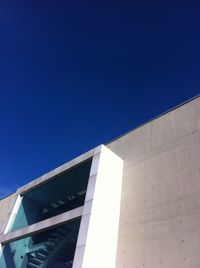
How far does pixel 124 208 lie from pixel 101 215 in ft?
3.26

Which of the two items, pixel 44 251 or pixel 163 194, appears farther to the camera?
pixel 44 251

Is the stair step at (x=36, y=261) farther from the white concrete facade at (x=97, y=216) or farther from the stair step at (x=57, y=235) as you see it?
the stair step at (x=57, y=235)

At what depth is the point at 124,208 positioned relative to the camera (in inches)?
353

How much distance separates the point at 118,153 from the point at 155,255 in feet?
16.5

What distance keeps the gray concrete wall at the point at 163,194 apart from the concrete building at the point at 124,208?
0.03 metres

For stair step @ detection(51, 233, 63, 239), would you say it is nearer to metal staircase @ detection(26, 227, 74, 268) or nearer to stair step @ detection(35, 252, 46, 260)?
metal staircase @ detection(26, 227, 74, 268)

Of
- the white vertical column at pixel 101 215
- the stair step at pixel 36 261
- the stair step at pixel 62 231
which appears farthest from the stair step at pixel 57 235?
the white vertical column at pixel 101 215

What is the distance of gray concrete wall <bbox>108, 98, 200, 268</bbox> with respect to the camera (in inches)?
265

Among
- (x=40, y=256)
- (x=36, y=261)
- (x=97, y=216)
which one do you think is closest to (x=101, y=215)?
(x=97, y=216)

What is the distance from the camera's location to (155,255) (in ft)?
22.7

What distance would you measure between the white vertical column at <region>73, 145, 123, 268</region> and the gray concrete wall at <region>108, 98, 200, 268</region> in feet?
0.97

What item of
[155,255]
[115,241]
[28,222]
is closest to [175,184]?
[155,255]

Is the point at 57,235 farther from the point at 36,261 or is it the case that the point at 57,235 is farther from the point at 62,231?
the point at 36,261

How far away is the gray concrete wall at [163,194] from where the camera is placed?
6.73 m
